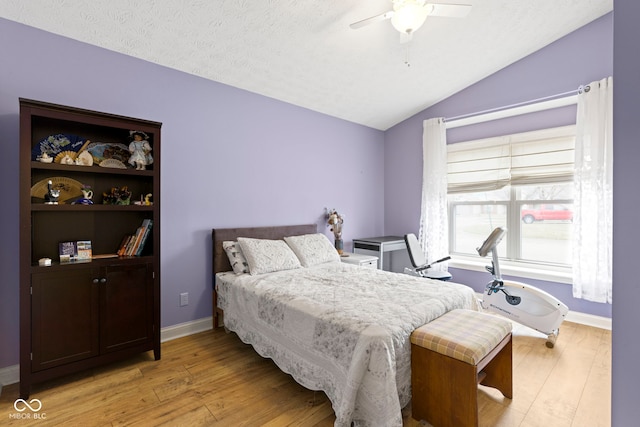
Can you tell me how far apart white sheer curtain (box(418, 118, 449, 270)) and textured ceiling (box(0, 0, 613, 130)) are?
1.85 ft

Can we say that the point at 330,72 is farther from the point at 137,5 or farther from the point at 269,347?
the point at 269,347

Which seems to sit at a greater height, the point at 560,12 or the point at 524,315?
the point at 560,12

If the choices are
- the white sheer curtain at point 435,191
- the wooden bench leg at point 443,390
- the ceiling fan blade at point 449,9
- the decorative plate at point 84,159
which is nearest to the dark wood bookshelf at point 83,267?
the decorative plate at point 84,159

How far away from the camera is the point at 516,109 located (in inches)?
142

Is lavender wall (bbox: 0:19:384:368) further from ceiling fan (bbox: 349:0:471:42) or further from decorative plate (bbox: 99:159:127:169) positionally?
ceiling fan (bbox: 349:0:471:42)

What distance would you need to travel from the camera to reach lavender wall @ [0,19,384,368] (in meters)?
2.12

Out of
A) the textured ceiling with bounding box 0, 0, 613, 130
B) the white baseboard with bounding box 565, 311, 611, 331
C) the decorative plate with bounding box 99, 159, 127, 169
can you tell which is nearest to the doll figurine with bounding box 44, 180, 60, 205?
the decorative plate with bounding box 99, 159, 127, 169

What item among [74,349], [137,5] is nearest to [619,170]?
[137,5]

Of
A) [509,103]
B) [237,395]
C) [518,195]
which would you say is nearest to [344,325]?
[237,395]

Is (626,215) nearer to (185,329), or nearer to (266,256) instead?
(266,256)

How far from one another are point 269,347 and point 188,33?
8.43ft

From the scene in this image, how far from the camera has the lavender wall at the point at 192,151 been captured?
6.94ft

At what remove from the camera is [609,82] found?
287 cm

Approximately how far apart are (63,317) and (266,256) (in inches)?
60.9
